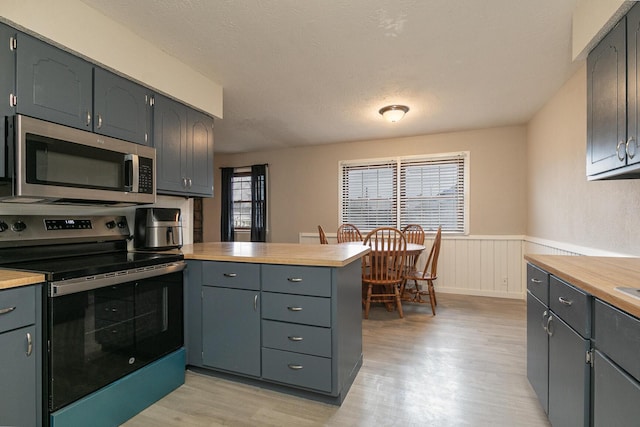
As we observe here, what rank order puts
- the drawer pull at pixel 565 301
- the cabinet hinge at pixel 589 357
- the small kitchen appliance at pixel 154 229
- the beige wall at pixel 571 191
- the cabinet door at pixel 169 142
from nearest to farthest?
the cabinet hinge at pixel 589 357
the drawer pull at pixel 565 301
the beige wall at pixel 571 191
the small kitchen appliance at pixel 154 229
the cabinet door at pixel 169 142

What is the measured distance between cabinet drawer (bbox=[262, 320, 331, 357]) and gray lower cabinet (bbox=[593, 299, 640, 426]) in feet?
3.84

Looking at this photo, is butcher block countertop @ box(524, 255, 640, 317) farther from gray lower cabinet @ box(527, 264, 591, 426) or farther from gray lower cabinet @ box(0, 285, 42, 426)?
gray lower cabinet @ box(0, 285, 42, 426)

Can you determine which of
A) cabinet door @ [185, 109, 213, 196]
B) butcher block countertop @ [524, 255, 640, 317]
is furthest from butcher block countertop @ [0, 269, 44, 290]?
butcher block countertop @ [524, 255, 640, 317]

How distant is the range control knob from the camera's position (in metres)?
1.63

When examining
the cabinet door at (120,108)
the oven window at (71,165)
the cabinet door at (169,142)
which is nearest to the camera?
the oven window at (71,165)

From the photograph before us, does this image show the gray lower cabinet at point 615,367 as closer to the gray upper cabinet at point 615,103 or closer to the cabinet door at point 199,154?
the gray upper cabinet at point 615,103

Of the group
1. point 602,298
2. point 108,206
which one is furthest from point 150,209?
point 602,298

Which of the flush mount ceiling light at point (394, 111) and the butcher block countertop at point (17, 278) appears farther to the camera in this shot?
the flush mount ceiling light at point (394, 111)

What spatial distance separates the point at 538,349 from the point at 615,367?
80 cm

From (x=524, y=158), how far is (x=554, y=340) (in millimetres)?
3517

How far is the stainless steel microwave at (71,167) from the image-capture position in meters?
1.46

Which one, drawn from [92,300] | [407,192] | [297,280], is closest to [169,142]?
[92,300]

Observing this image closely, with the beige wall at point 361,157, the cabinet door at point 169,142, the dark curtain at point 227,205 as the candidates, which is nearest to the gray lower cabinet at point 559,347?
the cabinet door at point 169,142

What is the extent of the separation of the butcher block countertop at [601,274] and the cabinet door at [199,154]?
102 inches
